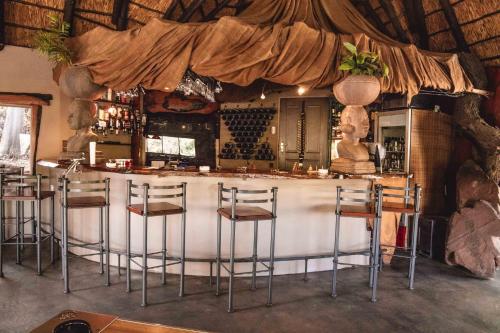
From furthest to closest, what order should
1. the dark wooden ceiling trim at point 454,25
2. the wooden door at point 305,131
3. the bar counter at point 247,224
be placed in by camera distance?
1. the wooden door at point 305,131
2. the dark wooden ceiling trim at point 454,25
3. the bar counter at point 247,224

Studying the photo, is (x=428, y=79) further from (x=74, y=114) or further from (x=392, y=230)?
(x=74, y=114)

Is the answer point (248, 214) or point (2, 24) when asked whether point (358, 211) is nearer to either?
point (248, 214)

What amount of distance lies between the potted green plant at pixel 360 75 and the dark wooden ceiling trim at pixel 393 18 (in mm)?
2225

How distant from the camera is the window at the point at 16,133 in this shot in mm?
6488

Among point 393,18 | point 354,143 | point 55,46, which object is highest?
point 393,18

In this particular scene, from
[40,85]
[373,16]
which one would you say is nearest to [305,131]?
[373,16]

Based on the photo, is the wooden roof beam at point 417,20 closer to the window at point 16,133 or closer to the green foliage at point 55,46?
the green foliage at point 55,46

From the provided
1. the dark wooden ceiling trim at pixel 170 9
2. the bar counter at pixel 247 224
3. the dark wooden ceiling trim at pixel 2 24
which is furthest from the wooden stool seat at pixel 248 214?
the dark wooden ceiling trim at pixel 2 24

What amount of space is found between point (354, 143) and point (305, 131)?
10.7ft

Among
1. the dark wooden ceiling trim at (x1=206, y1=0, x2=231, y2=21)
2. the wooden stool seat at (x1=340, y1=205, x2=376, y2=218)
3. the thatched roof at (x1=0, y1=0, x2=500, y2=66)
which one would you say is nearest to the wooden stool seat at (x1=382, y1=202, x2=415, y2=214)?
the wooden stool seat at (x1=340, y1=205, x2=376, y2=218)

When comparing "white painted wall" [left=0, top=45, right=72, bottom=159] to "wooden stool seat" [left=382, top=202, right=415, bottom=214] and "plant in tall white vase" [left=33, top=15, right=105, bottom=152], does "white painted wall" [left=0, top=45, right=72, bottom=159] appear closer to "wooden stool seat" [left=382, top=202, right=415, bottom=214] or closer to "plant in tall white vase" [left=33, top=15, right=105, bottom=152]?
"plant in tall white vase" [left=33, top=15, right=105, bottom=152]

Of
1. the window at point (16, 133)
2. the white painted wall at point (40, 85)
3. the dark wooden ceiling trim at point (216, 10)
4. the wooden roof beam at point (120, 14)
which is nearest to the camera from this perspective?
the white painted wall at point (40, 85)

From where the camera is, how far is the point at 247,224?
4.43 m

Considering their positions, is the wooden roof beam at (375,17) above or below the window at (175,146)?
above
